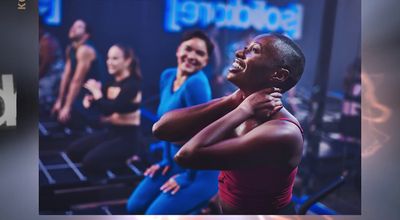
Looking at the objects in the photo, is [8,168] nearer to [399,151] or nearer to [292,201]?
[292,201]

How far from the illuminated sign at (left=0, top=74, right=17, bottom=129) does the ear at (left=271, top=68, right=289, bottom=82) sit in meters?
1.45

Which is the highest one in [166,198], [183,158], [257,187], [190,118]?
[190,118]

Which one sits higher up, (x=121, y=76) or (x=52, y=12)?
(x=52, y=12)

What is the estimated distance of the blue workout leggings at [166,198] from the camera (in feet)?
7.23

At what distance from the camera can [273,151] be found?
212 cm

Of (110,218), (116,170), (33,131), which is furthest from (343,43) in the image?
(33,131)

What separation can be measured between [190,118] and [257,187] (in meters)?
0.53

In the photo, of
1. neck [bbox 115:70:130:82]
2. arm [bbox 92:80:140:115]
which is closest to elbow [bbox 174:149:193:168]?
arm [bbox 92:80:140:115]

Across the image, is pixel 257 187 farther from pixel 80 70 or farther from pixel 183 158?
pixel 80 70

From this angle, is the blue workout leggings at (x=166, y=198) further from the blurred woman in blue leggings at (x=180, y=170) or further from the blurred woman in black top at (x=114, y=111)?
the blurred woman in black top at (x=114, y=111)

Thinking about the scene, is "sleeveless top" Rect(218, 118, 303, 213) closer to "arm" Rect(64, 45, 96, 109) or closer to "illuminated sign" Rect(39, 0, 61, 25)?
"arm" Rect(64, 45, 96, 109)

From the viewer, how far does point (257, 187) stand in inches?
85.0

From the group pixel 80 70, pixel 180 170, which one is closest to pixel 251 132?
pixel 180 170

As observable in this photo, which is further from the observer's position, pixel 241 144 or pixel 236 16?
pixel 236 16
